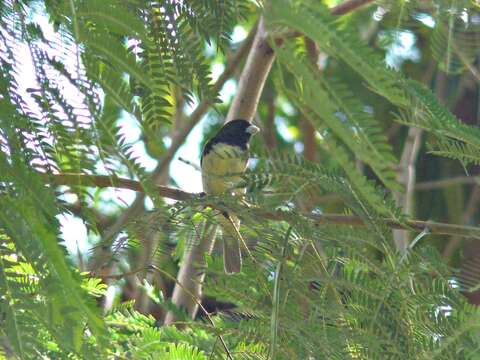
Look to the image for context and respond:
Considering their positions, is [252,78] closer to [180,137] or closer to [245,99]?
[245,99]

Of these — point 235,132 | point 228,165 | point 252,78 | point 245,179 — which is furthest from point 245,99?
point 245,179

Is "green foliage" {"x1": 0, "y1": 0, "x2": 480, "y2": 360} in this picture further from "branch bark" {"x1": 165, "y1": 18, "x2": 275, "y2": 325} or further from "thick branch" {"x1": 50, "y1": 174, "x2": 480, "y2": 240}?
"branch bark" {"x1": 165, "y1": 18, "x2": 275, "y2": 325}

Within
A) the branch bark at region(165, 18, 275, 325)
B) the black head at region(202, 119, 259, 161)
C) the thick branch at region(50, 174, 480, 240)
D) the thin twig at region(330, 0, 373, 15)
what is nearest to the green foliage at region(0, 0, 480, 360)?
the thick branch at region(50, 174, 480, 240)

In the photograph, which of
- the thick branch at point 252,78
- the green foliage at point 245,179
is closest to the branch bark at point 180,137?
the thick branch at point 252,78

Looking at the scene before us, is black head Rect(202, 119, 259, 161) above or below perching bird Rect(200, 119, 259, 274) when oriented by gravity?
above

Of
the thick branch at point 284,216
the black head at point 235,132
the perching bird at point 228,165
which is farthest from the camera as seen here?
the black head at point 235,132

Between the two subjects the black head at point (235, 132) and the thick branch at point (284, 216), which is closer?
the thick branch at point (284, 216)

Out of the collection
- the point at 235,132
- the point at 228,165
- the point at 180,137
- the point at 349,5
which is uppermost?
the point at 349,5

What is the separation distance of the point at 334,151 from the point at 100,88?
524mm

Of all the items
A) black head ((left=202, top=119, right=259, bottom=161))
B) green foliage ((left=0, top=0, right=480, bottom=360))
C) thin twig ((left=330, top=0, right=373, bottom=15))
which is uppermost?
thin twig ((left=330, top=0, right=373, bottom=15))

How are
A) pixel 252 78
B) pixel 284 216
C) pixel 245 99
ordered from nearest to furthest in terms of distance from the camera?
pixel 284 216 < pixel 252 78 < pixel 245 99

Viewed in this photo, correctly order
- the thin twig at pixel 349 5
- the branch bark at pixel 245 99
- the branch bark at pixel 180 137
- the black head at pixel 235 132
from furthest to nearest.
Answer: the black head at pixel 235 132
the thin twig at pixel 349 5
the branch bark at pixel 245 99
the branch bark at pixel 180 137

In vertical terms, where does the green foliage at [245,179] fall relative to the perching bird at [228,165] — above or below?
below

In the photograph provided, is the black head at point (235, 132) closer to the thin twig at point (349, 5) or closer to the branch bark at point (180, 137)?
the branch bark at point (180, 137)
